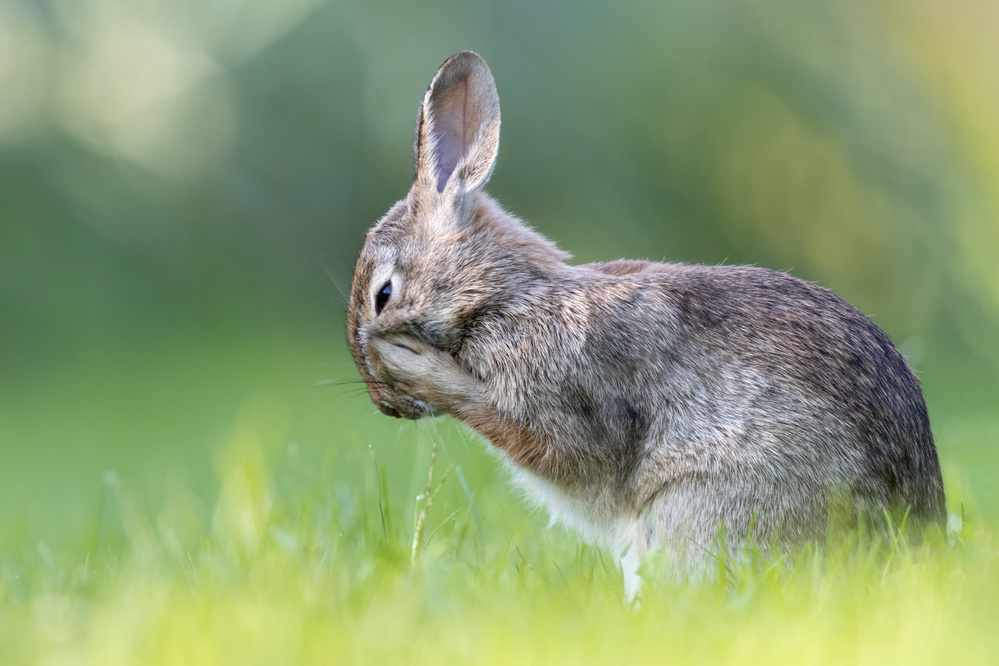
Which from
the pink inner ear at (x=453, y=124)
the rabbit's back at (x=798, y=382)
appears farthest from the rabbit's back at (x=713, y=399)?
the pink inner ear at (x=453, y=124)

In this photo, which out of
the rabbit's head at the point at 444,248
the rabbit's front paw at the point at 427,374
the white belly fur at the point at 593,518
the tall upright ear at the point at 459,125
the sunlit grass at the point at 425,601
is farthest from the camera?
the tall upright ear at the point at 459,125

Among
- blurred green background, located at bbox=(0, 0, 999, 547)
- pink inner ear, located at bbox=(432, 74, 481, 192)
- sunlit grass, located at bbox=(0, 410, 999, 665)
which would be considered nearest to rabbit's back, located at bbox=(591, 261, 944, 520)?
sunlit grass, located at bbox=(0, 410, 999, 665)

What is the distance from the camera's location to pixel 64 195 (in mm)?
9469

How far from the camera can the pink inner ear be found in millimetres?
4273

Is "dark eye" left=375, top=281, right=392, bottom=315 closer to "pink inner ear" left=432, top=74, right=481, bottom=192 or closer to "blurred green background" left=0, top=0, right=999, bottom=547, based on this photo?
"pink inner ear" left=432, top=74, right=481, bottom=192

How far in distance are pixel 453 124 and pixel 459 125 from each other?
0.08 feet

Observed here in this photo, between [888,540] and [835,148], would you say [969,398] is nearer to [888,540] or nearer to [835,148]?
[835,148]

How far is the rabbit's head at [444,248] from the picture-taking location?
13.3 feet

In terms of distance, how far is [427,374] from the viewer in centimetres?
392

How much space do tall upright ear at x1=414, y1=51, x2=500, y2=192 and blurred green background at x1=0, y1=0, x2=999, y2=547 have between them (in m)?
3.49

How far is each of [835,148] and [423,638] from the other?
23.4 feet

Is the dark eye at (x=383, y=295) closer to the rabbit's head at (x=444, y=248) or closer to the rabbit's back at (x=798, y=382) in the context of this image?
the rabbit's head at (x=444, y=248)

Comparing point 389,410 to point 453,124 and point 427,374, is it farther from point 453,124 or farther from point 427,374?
point 453,124

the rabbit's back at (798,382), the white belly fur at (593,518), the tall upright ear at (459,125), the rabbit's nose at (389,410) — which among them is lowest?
the white belly fur at (593,518)
